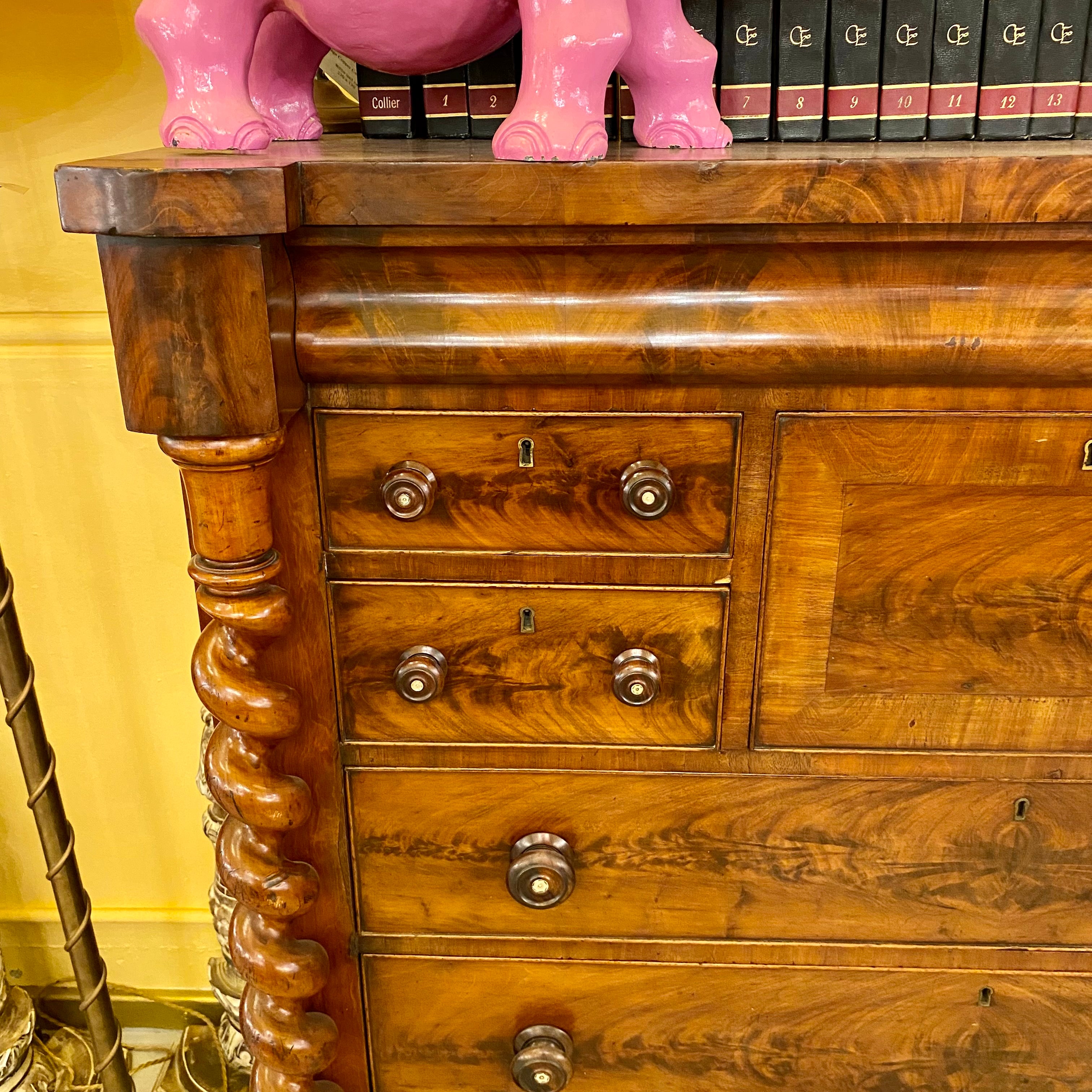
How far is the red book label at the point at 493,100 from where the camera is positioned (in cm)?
82

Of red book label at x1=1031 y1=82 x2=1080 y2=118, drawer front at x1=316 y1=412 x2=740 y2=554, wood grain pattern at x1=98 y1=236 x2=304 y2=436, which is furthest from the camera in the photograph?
red book label at x1=1031 y1=82 x2=1080 y2=118

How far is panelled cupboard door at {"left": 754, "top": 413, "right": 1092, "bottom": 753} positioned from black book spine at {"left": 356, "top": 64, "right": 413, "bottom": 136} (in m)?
0.45

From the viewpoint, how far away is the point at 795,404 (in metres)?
0.67

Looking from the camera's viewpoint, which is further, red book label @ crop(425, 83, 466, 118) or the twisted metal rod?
the twisted metal rod

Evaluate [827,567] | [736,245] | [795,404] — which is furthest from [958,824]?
[736,245]

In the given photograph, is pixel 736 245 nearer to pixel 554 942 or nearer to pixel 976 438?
pixel 976 438

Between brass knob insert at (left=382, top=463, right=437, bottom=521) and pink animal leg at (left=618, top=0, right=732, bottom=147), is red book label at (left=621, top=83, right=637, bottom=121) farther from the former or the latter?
brass knob insert at (left=382, top=463, right=437, bottom=521)

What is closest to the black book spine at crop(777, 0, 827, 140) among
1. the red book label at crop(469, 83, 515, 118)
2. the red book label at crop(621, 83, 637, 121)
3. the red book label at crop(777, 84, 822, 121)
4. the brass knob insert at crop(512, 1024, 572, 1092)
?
the red book label at crop(777, 84, 822, 121)

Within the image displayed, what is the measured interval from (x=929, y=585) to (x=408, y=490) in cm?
38

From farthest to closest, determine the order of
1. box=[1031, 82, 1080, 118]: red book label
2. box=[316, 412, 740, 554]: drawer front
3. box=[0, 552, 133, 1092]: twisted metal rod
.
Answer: box=[0, 552, 133, 1092]: twisted metal rod, box=[1031, 82, 1080, 118]: red book label, box=[316, 412, 740, 554]: drawer front

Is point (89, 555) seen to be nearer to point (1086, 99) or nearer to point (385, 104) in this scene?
point (385, 104)

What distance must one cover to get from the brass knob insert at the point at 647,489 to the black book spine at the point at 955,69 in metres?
0.40

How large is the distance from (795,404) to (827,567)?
12 centimetres

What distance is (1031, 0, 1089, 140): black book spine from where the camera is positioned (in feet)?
2.48
